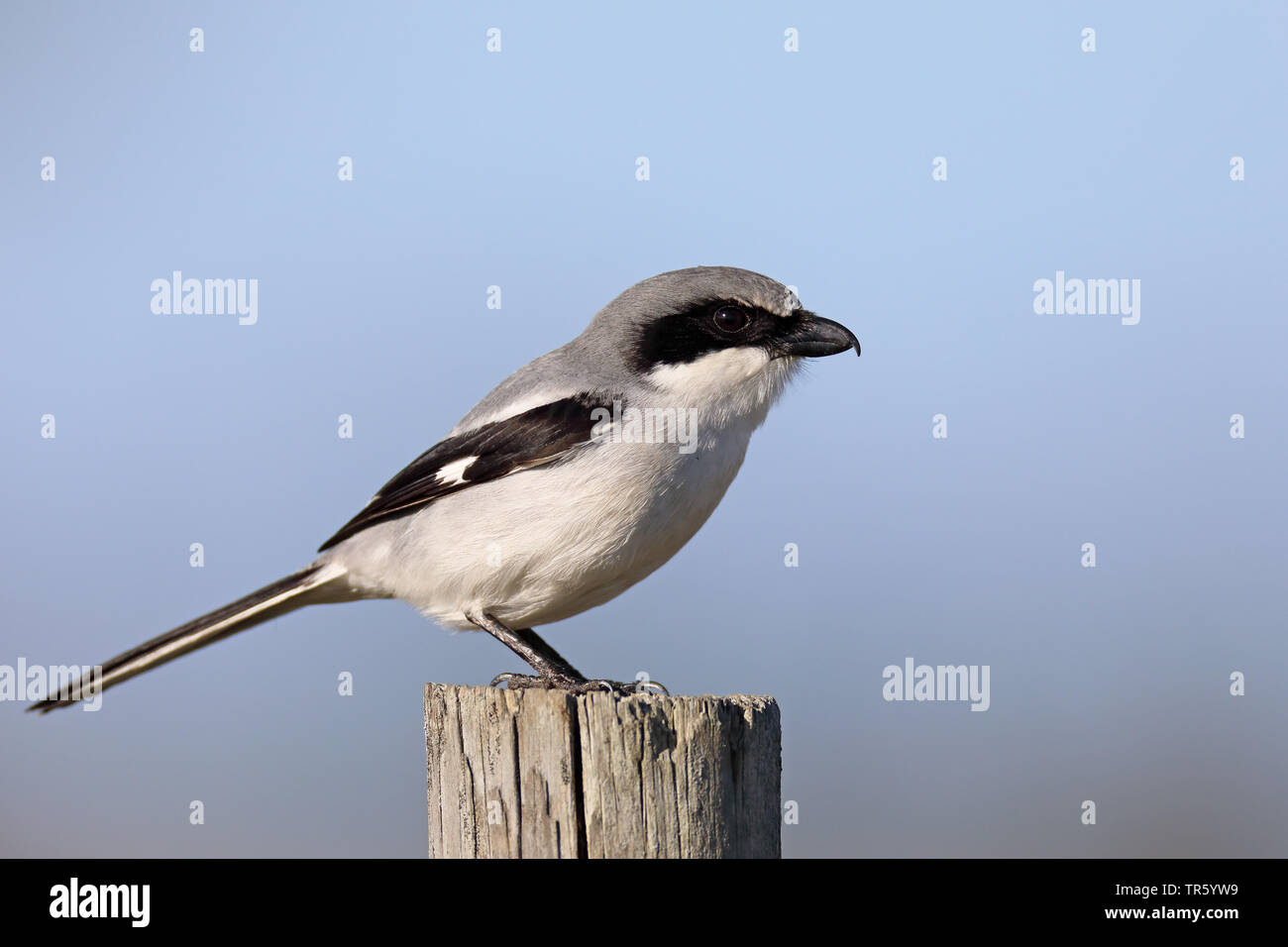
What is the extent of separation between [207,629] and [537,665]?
1.29m

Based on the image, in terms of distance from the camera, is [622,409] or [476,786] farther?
[622,409]

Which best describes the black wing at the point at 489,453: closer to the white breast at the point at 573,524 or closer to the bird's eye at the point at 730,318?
the white breast at the point at 573,524

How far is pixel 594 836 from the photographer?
9.25 feet

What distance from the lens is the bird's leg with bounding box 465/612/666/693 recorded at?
372cm

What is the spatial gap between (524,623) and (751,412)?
3.91ft

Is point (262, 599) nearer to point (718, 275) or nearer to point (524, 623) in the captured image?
point (524, 623)

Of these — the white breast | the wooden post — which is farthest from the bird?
the wooden post

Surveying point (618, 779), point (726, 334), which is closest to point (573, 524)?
point (726, 334)

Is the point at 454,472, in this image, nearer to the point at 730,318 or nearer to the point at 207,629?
the point at 207,629

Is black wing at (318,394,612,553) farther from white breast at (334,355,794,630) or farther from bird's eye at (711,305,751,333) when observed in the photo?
bird's eye at (711,305,751,333)

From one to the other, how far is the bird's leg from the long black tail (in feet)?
2.48

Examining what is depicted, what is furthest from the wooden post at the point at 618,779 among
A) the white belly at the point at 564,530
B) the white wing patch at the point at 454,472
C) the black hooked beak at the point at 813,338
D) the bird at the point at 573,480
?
the black hooked beak at the point at 813,338

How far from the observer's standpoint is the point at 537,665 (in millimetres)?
4090
